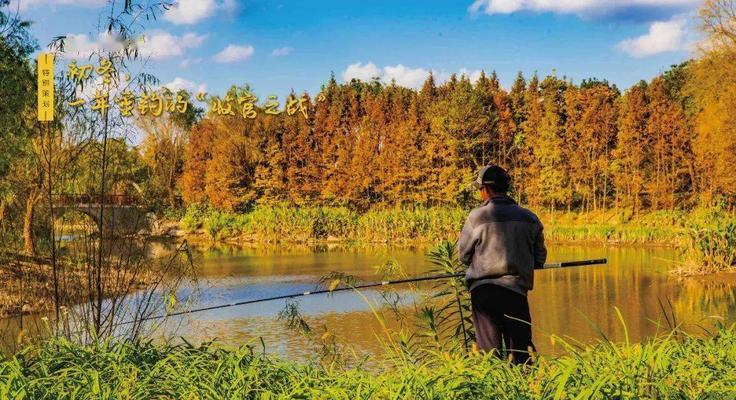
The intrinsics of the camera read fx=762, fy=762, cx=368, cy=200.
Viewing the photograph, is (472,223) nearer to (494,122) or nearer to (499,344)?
(499,344)

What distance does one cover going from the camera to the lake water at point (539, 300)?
1102 cm

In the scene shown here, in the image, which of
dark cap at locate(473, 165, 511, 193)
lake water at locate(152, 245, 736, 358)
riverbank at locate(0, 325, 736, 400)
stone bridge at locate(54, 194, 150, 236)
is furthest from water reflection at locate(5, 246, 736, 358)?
riverbank at locate(0, 325, 736, 400)

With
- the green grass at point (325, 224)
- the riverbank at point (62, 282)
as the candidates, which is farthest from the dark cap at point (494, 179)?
the green grass at point (325, 224)

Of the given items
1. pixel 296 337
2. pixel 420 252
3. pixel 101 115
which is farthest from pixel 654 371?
pixel 420 252

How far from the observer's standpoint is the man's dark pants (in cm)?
397

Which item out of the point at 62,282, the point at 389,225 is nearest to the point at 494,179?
the point at 62,282

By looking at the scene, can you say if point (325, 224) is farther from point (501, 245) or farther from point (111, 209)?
point (501, 245)

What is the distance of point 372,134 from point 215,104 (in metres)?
8.17

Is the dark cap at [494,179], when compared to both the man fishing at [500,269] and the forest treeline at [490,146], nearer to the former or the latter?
the man fishing at [500,269]

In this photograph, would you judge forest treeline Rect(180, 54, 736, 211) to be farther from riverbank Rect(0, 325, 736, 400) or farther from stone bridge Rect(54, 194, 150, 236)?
riverbank Rect(0, 325, 736, 400)

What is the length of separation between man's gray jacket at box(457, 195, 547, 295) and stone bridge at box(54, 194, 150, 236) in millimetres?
2428

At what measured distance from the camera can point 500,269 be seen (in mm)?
3953

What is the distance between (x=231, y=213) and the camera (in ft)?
125

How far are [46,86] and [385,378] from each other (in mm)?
3384
